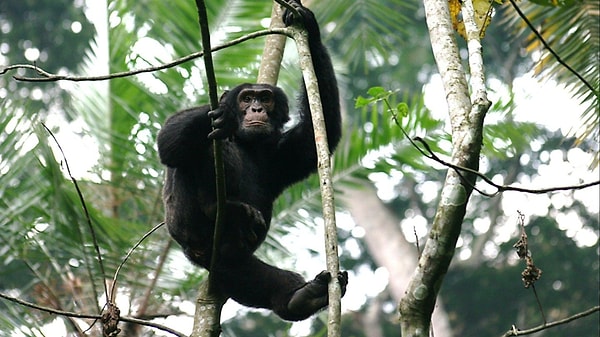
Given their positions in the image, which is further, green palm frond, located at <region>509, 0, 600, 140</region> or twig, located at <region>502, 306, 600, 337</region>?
green palm frond, located at <region>509, 0, 600, 140</region>

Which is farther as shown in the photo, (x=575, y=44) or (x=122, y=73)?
(x=575, y=44)

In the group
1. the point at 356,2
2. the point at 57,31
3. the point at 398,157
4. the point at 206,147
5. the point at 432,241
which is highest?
the point at 57,31

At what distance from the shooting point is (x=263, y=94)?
6.26m

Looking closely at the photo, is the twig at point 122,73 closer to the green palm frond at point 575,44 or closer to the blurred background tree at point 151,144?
the blurred background tree at point 151,144

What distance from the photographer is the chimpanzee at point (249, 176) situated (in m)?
5.66

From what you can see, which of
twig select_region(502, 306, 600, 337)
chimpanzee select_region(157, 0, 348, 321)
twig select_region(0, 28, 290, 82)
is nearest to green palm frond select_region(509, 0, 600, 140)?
chimpanzee select_region(157, 0, 348, 321)

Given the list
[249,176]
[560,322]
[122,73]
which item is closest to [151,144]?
[249,176]

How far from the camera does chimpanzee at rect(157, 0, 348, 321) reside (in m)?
5.66

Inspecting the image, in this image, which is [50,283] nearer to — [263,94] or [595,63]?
[263,94]

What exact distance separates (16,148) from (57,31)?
67.9 feet

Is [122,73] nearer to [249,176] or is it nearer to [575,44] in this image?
[249,176]

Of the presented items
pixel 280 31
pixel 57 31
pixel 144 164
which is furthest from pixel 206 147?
pixel 57 31

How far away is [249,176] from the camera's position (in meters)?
6.25

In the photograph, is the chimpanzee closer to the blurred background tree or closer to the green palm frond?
the blurred background tree
